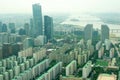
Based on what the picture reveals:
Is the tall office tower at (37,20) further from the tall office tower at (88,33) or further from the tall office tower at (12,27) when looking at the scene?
the tall office tower at (88,33)

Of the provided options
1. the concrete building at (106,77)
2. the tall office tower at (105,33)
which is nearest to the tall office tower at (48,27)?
the tall office tower at (105,33)

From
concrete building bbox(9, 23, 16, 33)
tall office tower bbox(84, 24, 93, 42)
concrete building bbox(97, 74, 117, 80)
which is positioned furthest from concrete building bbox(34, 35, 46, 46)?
concrete building bbox(97, 74, 117, 80)

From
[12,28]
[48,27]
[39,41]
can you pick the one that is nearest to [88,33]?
[48,27]

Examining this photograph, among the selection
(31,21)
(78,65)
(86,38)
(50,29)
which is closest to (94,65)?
(78,65)

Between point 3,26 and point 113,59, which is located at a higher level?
point 3,26

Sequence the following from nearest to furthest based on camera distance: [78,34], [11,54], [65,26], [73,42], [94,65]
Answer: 1. [94,65]
2. [11,54]
3. [73,42]
4. [78,34]
5. [65,26]

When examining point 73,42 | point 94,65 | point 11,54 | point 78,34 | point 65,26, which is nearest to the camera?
point 94,65

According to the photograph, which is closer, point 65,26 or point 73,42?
point 73,42

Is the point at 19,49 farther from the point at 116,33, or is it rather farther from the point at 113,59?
the point at 116,33
